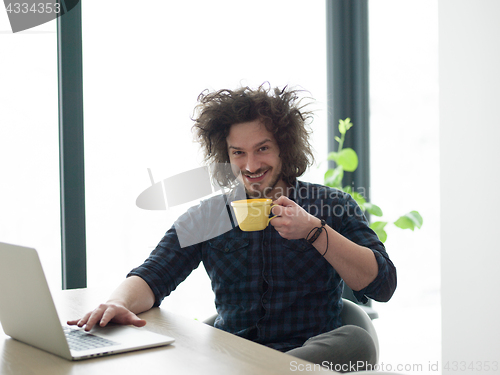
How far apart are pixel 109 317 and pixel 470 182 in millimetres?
1671

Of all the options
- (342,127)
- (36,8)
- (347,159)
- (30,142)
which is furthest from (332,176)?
(36,8)

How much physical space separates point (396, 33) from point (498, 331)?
5.74ft

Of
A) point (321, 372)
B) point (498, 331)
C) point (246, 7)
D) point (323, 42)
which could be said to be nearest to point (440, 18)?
point (323, 42)

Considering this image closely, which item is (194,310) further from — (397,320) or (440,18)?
(440,18)

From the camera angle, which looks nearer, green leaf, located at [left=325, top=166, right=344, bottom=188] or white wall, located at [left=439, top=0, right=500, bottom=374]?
white wall, located at [left=439, top=0, right=500, bottom=374]

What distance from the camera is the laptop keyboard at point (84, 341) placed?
3.06ft

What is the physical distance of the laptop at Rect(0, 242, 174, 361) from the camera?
86 cm

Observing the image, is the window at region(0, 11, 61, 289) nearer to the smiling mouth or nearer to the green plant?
the smiling mouth

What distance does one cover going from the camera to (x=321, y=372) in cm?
77

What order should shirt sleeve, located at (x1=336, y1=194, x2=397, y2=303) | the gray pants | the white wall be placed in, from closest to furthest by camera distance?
the gray pants → shirt sleeve, located at (x1=336, y1=194, x2=397, y2=303) → the white wall

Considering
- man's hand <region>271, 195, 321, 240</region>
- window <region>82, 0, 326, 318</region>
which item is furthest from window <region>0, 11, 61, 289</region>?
man's hand <region>271, 195, 321, 240</region>

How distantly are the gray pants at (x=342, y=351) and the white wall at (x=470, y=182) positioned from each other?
1.10 meters

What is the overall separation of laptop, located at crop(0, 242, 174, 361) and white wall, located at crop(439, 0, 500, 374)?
1.60 m

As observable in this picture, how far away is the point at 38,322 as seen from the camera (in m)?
0.91
